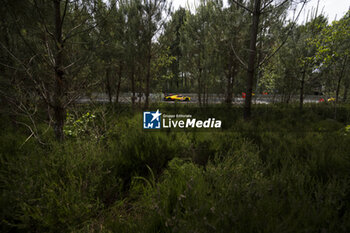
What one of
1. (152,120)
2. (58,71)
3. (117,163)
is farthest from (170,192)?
(152,120)

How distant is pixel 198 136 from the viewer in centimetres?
340

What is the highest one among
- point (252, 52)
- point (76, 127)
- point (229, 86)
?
point (252, 52)

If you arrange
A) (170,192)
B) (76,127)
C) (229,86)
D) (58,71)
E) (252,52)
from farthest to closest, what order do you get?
1. (229,86)
2. (252,52)
3. (76,127)
4. (58,71)
5. (170,192)

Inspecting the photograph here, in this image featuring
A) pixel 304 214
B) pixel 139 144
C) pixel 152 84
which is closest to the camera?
pixel 304 214

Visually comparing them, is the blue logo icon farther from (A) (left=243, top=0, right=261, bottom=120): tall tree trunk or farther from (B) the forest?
(A) (left=243, top=0, right=261, bottom=120): tall tree trunk

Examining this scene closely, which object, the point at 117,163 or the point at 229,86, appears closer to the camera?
the point at 117,163

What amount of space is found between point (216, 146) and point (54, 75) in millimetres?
3004

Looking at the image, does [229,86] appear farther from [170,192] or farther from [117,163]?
A: [170,192]

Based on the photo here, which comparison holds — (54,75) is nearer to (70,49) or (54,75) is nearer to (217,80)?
(70,49)

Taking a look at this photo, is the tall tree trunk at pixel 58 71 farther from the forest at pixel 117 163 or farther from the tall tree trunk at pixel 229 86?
the tall tree trunk at pixel 229 86

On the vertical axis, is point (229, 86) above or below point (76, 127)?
above

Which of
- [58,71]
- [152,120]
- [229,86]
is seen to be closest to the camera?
[58,71]

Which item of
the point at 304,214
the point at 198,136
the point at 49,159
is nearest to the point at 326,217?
the point at 304,214

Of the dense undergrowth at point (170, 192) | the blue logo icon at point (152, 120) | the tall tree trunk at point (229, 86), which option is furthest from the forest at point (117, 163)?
the tall tree trunk at point (229, 86)
